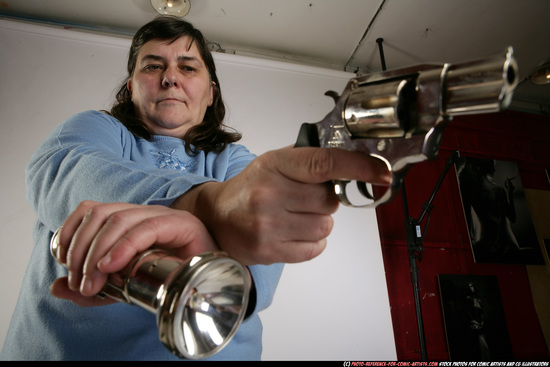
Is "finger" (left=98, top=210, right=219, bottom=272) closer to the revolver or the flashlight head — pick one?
the flashlight head

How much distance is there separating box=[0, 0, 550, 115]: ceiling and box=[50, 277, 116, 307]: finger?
2390 mm

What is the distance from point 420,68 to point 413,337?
2.54 meters

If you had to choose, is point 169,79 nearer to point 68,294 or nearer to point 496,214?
point 68,294

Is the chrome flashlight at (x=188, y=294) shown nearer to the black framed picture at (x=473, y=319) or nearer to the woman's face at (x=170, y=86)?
the woman's face at (x=170, y=86)

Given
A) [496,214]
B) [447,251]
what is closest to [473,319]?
[447,251]

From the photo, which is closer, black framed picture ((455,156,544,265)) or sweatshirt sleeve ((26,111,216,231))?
sweatshirt sleeve ((26,111,216,231))

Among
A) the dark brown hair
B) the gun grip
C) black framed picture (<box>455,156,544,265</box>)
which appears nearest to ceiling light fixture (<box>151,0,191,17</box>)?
the dark brown hair

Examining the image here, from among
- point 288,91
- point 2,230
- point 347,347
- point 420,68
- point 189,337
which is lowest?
point 347,347

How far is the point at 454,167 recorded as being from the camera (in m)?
3.12

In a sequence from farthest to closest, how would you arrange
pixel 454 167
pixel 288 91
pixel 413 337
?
pixel 454 167
pixel 288 91
pixel 413 337

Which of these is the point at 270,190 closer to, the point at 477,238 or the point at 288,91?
the point at 288,91

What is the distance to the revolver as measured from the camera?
1.26 feet

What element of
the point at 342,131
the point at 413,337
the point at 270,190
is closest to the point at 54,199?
the point at 270,190

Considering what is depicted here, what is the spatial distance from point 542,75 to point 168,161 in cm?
376
